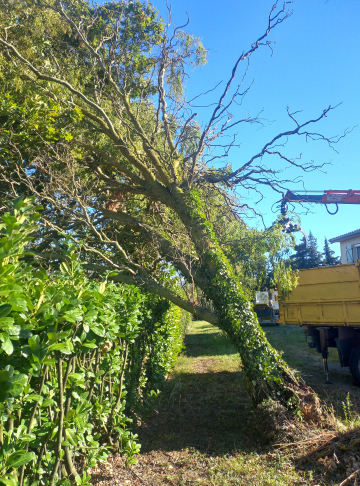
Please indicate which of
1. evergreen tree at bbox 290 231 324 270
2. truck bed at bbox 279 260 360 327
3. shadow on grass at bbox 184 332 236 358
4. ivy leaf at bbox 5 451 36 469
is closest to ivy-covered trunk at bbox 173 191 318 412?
truck bed at bbox 279 260 360 327

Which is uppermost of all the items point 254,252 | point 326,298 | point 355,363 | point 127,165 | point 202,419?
point 127,165

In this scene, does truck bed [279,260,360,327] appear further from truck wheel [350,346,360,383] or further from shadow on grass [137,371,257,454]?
shadow on grass [137,371,257,454]

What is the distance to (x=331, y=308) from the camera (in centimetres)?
788

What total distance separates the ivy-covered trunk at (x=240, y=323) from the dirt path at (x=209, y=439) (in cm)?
57

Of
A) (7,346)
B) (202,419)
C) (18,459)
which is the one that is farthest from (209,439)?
(7,346)

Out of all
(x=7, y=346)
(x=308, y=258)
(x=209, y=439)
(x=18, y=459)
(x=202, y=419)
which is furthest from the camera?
(x=308, y=258)

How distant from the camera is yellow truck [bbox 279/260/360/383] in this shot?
746 centimetres

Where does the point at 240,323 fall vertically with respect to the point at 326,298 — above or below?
below

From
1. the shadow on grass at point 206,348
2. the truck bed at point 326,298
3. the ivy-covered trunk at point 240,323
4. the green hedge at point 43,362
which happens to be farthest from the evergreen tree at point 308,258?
the green hedge at point 43,362

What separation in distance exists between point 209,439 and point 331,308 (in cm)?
471

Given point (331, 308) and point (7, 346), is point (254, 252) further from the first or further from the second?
point (7, 346)

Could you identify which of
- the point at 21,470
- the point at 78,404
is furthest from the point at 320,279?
the point at 21,470

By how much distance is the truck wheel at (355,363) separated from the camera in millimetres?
7348

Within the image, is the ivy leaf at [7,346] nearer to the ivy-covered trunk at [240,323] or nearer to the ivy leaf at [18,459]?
the ivy leaf at [18,459]
